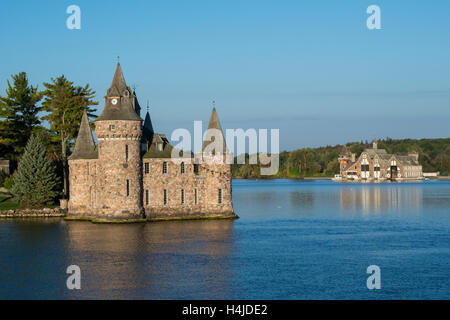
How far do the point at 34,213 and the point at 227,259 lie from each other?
34.3m

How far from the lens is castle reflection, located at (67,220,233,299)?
94.3 ft

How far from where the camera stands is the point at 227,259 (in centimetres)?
3653

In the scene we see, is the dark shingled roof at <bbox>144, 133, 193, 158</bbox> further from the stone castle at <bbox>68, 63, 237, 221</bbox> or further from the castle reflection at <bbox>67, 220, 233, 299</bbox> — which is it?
the castle reflection at <bbox>67, 220, 233, 299</bbox>

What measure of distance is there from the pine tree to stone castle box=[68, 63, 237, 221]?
8.14m

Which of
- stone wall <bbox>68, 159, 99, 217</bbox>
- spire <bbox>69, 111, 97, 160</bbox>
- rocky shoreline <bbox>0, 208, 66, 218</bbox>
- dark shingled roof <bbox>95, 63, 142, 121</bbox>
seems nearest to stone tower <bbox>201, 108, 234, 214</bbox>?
dark shingled roof <bbox>95, 63, 142, 121</bbox>

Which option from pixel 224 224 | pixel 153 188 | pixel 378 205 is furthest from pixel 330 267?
pixel 378 205

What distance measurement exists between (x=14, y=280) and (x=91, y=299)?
20.3ft

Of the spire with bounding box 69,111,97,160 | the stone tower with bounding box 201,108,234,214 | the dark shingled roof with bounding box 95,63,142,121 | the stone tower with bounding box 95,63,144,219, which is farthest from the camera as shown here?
the spire with bounding box 69,111,97,160

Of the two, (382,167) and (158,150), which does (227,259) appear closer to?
(158,150)

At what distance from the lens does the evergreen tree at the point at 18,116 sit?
79.8 meters
